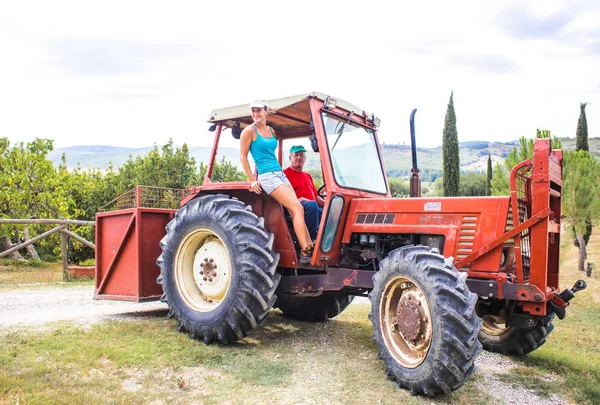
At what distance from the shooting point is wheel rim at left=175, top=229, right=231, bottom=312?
6156 millimetres

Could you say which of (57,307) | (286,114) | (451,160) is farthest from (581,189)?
(57,307)

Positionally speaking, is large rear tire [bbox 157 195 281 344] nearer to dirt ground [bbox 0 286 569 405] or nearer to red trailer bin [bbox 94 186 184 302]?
red trailer bin [bbox 94 186 184 302]

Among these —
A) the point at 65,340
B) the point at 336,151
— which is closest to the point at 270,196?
the point at 336,151

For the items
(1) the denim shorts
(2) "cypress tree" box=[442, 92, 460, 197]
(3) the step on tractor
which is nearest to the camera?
(3) the step on tractor

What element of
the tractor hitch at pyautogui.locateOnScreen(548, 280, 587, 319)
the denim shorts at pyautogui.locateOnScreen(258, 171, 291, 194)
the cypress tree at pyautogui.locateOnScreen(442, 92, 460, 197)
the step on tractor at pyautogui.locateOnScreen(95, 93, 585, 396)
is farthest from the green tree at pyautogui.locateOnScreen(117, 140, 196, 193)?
the tractor hitch at pyautogui.locateOnScreen(548, 280, 587, 319)

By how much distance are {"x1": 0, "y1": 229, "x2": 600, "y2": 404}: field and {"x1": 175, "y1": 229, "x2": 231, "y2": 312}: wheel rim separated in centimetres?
47

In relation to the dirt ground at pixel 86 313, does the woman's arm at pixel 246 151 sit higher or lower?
higher

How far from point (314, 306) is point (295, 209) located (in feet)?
6.58

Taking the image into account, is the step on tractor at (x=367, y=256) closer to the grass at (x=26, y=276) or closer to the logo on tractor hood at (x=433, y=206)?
the logo on tractor hood at (x=433, y=206)

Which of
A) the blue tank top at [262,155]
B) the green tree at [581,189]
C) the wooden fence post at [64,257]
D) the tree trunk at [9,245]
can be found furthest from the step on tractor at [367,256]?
the tree trunk at [9,245]

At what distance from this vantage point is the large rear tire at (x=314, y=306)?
7371 millimetres

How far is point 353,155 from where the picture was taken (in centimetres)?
640

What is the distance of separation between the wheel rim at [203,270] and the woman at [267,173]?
31.8 inches

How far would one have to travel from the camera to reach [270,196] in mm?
6242
